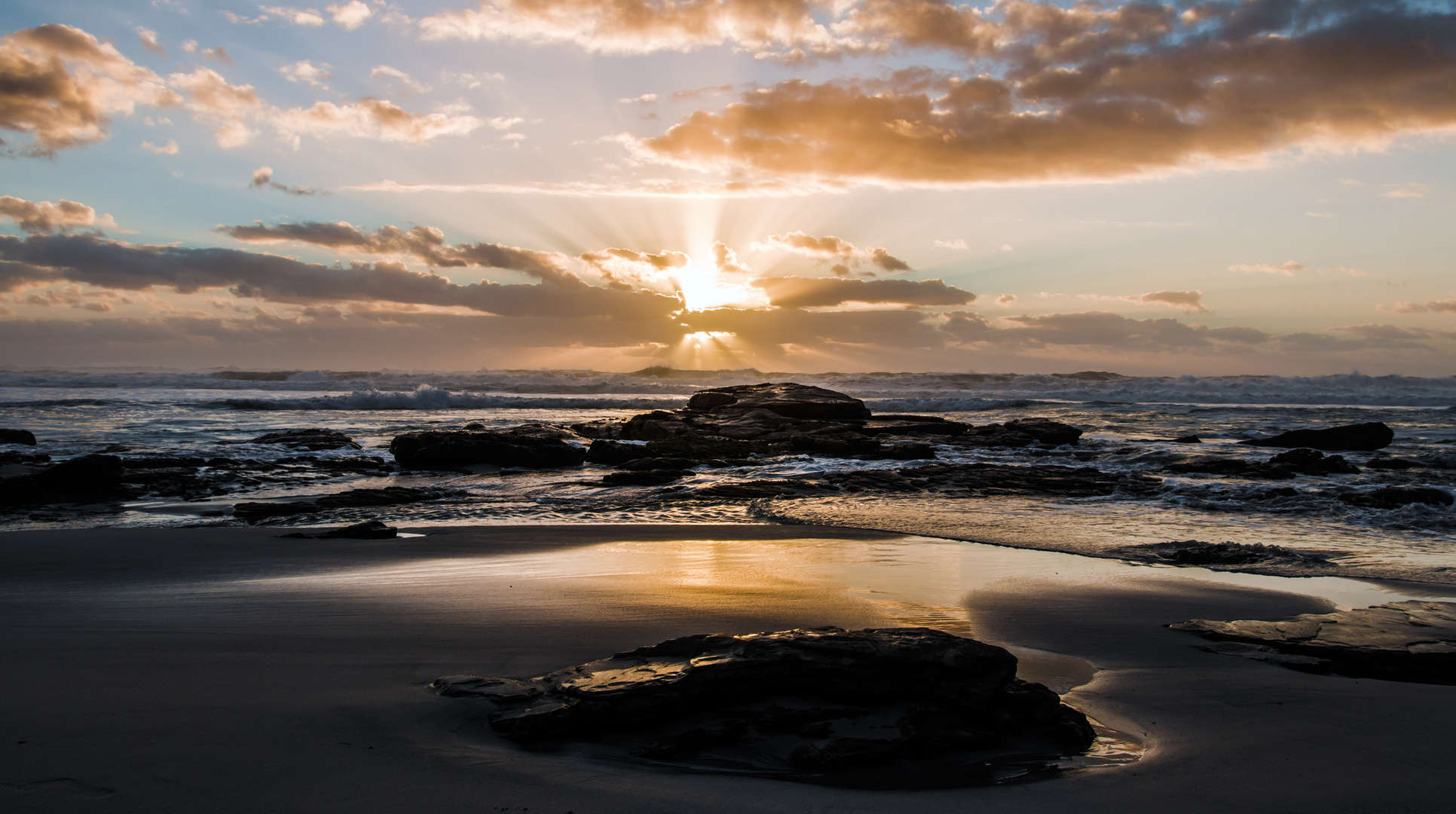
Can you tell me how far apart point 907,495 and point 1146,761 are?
7.79 m

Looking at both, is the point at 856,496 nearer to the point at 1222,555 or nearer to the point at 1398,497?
the point at 1222,555

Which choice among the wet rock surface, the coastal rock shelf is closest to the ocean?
the wet rock surface

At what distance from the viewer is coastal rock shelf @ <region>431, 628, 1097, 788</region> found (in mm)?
2340

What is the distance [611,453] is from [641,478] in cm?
354

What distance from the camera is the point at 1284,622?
13.3 feet

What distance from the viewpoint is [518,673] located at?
127 inches

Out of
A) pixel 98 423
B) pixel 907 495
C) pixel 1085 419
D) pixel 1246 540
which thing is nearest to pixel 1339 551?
pixel 1246 540

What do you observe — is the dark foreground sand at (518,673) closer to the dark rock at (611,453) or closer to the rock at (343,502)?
the rock at (343,502)

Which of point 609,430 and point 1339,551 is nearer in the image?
point 1339,551

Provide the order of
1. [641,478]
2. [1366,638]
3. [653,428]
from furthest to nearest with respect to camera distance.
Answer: [653,428] < [641,478] < [1366,638]

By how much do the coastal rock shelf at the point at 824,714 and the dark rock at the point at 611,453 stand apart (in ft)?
39.4

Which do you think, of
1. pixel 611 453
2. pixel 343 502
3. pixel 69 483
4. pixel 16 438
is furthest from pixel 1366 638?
pixel 16 438

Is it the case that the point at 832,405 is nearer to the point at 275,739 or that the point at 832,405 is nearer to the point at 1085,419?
the point at 1085,419

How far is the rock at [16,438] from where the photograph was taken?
49.0 ft
